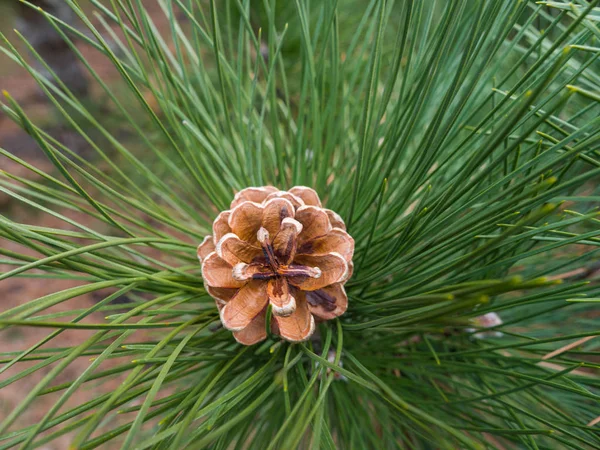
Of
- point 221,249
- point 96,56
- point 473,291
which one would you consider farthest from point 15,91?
point 473,291

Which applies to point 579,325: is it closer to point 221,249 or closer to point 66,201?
point 221,249

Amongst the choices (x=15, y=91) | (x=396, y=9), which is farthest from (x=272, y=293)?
(x=15, y=91)

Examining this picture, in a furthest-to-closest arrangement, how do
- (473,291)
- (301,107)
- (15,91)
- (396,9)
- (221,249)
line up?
(15,91) → (396,9) → (301,107) → (221,249) → (473,291)

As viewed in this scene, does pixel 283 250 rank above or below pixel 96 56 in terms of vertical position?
above

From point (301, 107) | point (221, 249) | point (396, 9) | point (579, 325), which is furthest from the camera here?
point (396, 9)

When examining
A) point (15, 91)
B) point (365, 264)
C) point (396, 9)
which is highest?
point (396, 9)

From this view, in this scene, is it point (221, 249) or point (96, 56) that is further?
point (96, 56)

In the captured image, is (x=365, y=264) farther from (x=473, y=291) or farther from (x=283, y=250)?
(x=473, y=291)
